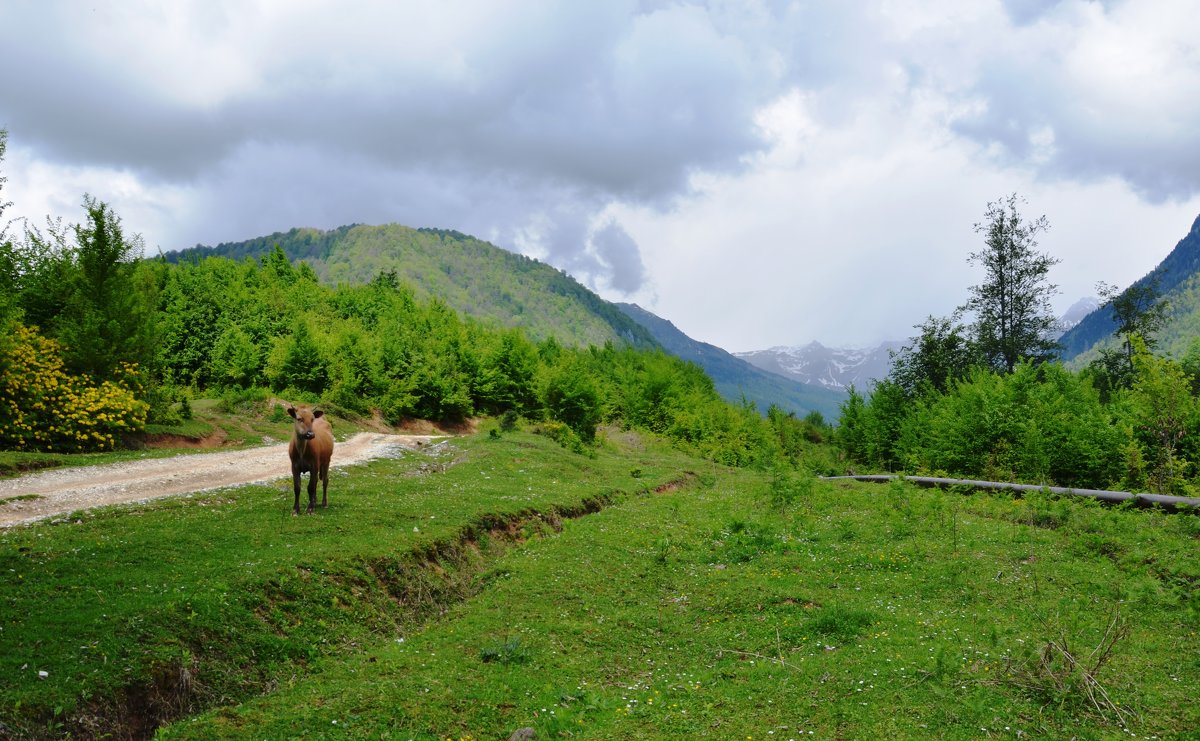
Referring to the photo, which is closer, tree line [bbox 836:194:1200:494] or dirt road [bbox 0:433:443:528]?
dirt road [bbox 0:433:443:528]

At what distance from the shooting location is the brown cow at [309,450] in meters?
18.1

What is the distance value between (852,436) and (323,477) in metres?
64.3

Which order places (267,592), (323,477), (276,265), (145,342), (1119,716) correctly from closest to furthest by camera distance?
1. (1119,716)
2. (267,592)
3. (323,477)
4. (145,342)
5. (276,265)

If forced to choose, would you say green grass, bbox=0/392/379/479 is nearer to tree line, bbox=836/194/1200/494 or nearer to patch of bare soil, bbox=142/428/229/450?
patch of bare soil, bbox=142/428/229/450

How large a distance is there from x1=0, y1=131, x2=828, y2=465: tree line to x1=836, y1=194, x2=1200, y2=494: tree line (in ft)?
53.8

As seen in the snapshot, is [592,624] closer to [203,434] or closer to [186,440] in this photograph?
[186,440]

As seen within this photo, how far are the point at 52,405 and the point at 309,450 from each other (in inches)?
703

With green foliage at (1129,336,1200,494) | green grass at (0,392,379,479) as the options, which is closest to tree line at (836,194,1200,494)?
green foliage at (1129,336,1200,494)

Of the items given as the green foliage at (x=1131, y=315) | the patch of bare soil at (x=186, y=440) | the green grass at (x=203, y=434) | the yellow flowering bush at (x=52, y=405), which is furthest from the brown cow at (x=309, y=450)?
the green foliage at (x=1131, y=315)

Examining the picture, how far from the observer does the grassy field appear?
891cm

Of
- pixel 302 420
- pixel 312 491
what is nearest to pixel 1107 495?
pixel 312 491

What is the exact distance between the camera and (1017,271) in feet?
189

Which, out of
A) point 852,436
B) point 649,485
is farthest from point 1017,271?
point 649,485

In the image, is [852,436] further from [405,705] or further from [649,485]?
[405,705]
